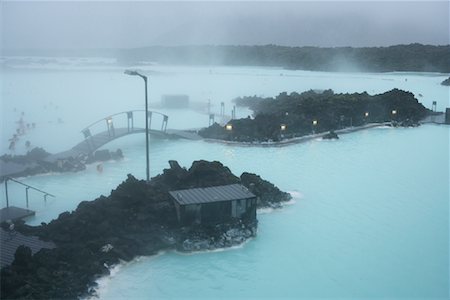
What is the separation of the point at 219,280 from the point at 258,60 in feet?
343

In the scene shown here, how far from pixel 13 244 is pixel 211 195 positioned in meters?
4.47

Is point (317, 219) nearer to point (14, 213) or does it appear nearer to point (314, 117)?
point (14, 213)

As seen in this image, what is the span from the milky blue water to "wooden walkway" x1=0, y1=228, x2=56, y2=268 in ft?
5.08

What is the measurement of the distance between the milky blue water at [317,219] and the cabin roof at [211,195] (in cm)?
110

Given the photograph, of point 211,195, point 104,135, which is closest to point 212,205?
point 211,195

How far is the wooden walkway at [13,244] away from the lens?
28.6 feet

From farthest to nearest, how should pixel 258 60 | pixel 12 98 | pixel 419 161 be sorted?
1. pixel 258 60
2. pixel 12 98
3. pixel 419 161

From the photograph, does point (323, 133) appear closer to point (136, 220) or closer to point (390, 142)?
point (390, 142)

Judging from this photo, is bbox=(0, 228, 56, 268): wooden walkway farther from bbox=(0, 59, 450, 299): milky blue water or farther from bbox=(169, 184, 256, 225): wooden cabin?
bbox=(169, 184, 256, 225): wooden cabin

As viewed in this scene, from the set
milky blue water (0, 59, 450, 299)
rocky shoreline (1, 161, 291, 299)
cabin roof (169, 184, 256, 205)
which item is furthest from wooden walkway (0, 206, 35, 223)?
cabin roof (169, 184, 256, 205)

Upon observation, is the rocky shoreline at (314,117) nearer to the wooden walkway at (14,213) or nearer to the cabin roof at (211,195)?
the cabin roof at (211,195)

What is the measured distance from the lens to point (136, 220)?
1102 centimetres

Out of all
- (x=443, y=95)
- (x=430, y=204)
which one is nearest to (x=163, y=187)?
(x=430, y=204)

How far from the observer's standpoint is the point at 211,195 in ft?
37.8
